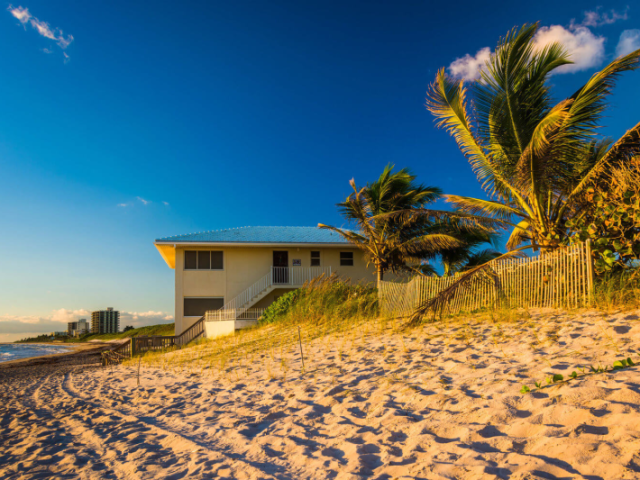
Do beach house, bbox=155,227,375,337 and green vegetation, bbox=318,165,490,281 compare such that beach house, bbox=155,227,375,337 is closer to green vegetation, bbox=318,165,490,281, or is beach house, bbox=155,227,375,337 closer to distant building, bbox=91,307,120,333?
green vegetation, bbox=318,165,490,281

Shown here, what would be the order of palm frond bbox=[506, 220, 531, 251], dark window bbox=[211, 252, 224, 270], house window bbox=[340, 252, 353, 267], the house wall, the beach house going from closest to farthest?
palm frond bbox=[506, 220, 531, 251]
the beach house
the house wall
dark window bbox=[211, 252, 224, 270]
house window bbox=[340, 252, 353, 267]

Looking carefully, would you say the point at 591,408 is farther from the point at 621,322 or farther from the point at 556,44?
the point at 556,44

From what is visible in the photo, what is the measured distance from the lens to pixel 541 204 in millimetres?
9219

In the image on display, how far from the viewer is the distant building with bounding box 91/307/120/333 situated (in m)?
68.1

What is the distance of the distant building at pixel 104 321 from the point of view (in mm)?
68125

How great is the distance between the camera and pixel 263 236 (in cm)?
2462

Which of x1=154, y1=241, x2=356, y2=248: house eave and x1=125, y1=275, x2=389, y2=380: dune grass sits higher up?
x1=154, y1=241, x2=356, y2=248: house eave

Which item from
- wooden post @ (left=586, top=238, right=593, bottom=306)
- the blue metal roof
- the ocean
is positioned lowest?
the ocean

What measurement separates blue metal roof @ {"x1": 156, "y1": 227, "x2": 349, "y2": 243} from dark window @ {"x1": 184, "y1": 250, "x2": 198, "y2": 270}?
3.06 ft

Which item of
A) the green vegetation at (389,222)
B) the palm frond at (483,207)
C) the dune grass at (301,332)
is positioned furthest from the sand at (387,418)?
the green vegetation at (389,222)

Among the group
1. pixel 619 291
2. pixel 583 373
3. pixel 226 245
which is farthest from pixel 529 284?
pixel 226 245

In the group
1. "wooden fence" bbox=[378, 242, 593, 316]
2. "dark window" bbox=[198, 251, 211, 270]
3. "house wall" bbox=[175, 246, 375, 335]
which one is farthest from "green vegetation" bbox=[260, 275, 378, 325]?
"dark window" bbox=[198, 251, 211, 270]

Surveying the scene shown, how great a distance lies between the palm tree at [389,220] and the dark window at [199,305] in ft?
28.2

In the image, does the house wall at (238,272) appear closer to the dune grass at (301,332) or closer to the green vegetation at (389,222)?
the green vegetation at (389,222)
